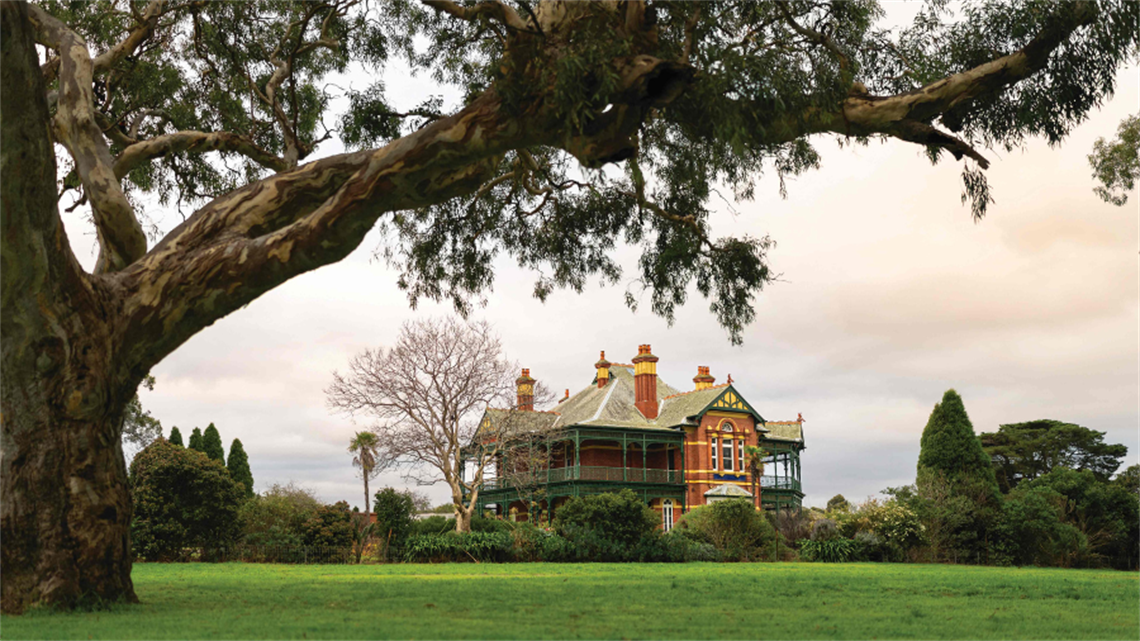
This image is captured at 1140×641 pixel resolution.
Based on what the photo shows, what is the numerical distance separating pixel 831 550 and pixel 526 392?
14.5 meters

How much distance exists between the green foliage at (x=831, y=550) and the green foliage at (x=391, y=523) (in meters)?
10.9

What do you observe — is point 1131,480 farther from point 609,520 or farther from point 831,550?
point 609,520

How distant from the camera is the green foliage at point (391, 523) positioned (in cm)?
2466

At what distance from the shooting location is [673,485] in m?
44.1

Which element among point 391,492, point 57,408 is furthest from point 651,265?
point 391,492

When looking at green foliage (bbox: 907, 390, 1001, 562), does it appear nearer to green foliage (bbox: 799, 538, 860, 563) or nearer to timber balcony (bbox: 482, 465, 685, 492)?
green foliage (bbox: 799, 538, 860, 563)

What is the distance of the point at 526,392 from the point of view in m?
36.8

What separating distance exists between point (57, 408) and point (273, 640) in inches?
149

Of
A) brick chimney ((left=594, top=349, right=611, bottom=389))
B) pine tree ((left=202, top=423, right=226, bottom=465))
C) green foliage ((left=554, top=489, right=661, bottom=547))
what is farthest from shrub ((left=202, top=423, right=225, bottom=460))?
green foliage ((left=554, top=489, right=661, bottom=547))

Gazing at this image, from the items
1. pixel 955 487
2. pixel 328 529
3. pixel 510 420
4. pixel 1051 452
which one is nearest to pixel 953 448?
pixel 955 487

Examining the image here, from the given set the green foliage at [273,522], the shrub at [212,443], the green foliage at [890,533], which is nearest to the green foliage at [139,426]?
the shrub at [212,443]

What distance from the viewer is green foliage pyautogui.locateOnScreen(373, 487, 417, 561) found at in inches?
971

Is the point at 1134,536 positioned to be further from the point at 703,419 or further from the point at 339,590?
the point at 339,590

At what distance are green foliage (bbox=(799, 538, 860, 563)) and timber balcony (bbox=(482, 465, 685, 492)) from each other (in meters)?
14.9
